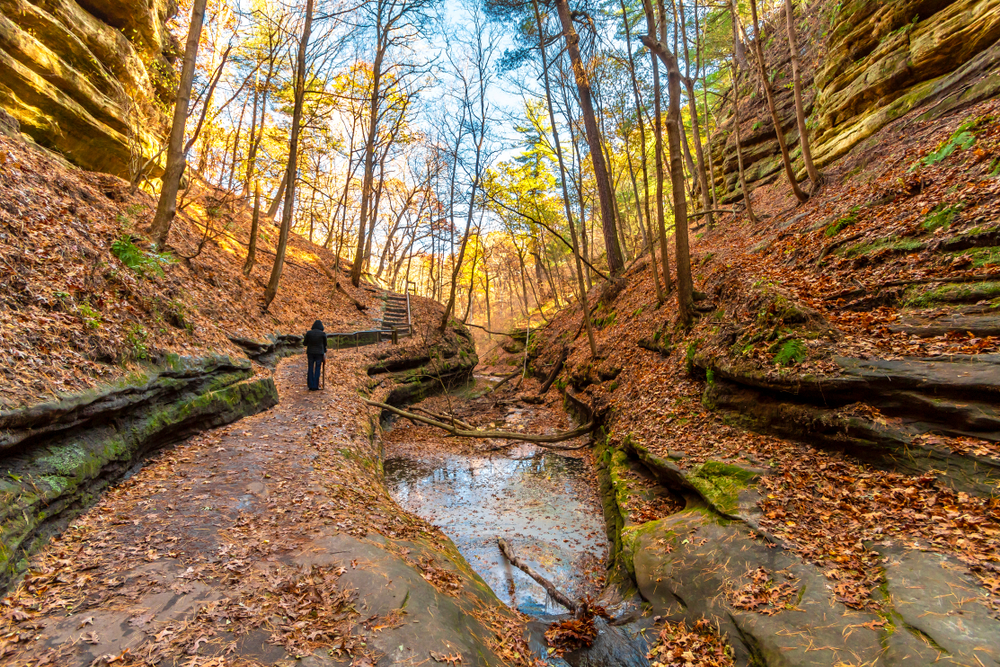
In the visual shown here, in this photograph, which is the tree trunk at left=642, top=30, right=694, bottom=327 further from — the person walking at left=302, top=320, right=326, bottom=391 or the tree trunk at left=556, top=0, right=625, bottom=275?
the person walking at left=302, top=320, right=326, bottom=391

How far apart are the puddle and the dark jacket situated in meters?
3.49

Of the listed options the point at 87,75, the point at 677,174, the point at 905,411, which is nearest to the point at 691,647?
the point at 905,411

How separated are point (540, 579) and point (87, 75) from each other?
16.9m

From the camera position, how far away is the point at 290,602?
11.6 ft

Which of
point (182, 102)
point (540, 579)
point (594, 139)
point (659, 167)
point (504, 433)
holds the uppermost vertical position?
point (594, 139)

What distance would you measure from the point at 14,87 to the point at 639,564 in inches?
620

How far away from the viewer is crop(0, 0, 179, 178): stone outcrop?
9297 millimetres

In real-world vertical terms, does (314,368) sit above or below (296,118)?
below

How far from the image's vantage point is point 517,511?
Answer: 8320mm

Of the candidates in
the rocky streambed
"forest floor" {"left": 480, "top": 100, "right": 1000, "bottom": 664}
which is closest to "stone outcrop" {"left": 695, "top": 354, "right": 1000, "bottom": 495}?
"forest floor" {"left": 480, "top": 100, "right": 1000, "bottom": 664}

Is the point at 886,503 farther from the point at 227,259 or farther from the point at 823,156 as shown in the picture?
the point at 227,259

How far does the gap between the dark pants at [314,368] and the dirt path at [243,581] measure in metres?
4.28

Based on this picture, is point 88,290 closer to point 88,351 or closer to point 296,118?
point 88,351

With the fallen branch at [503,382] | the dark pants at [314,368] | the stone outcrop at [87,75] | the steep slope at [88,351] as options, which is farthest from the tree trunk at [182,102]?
the fallen branch at [503,382]
